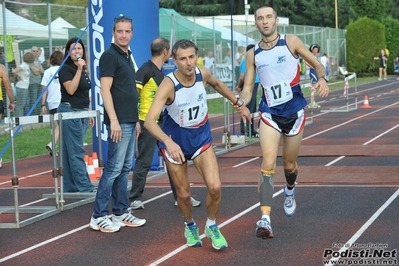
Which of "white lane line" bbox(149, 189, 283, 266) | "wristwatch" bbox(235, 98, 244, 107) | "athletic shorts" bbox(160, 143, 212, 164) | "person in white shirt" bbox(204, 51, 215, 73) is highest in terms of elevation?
"person in white shirt" bbox(204, 51, 215, 73)

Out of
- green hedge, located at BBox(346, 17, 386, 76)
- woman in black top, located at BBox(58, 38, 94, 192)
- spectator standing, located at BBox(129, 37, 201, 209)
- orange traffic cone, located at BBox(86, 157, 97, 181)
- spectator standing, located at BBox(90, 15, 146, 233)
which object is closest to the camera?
spectator standing, located at BBox(90, 15, 146, 233)

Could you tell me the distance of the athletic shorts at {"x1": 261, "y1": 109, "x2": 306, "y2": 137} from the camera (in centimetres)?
834

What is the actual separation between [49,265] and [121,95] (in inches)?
85.1

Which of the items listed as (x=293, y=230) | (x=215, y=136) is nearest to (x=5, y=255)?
(x=293, y=230)

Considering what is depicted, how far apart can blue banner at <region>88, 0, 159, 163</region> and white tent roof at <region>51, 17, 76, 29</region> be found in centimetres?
920

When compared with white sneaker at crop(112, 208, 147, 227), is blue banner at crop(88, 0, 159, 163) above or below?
above

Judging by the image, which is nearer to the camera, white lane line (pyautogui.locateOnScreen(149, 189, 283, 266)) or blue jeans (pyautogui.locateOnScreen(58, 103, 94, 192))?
white lane line (pyautogui.locateOnScreen(149, 189, 283, 266))

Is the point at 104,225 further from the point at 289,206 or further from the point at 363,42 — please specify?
the point at 363,42

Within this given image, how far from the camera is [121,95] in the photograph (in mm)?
8820

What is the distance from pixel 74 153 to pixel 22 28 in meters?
10.3

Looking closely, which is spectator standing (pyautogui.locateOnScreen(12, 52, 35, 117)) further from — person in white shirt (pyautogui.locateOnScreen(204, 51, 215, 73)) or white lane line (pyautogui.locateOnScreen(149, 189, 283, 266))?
white lane line (pyautogui.locateOnScreen(149, 189, 283, 266))

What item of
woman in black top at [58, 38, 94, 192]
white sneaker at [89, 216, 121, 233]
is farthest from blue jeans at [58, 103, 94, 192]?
white sneaker at [89, 216, 121, 233]

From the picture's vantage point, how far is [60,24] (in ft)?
73.7

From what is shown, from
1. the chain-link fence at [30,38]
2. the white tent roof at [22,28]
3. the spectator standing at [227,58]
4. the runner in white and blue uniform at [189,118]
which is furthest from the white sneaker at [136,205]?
the spectator standing at [227,58]
